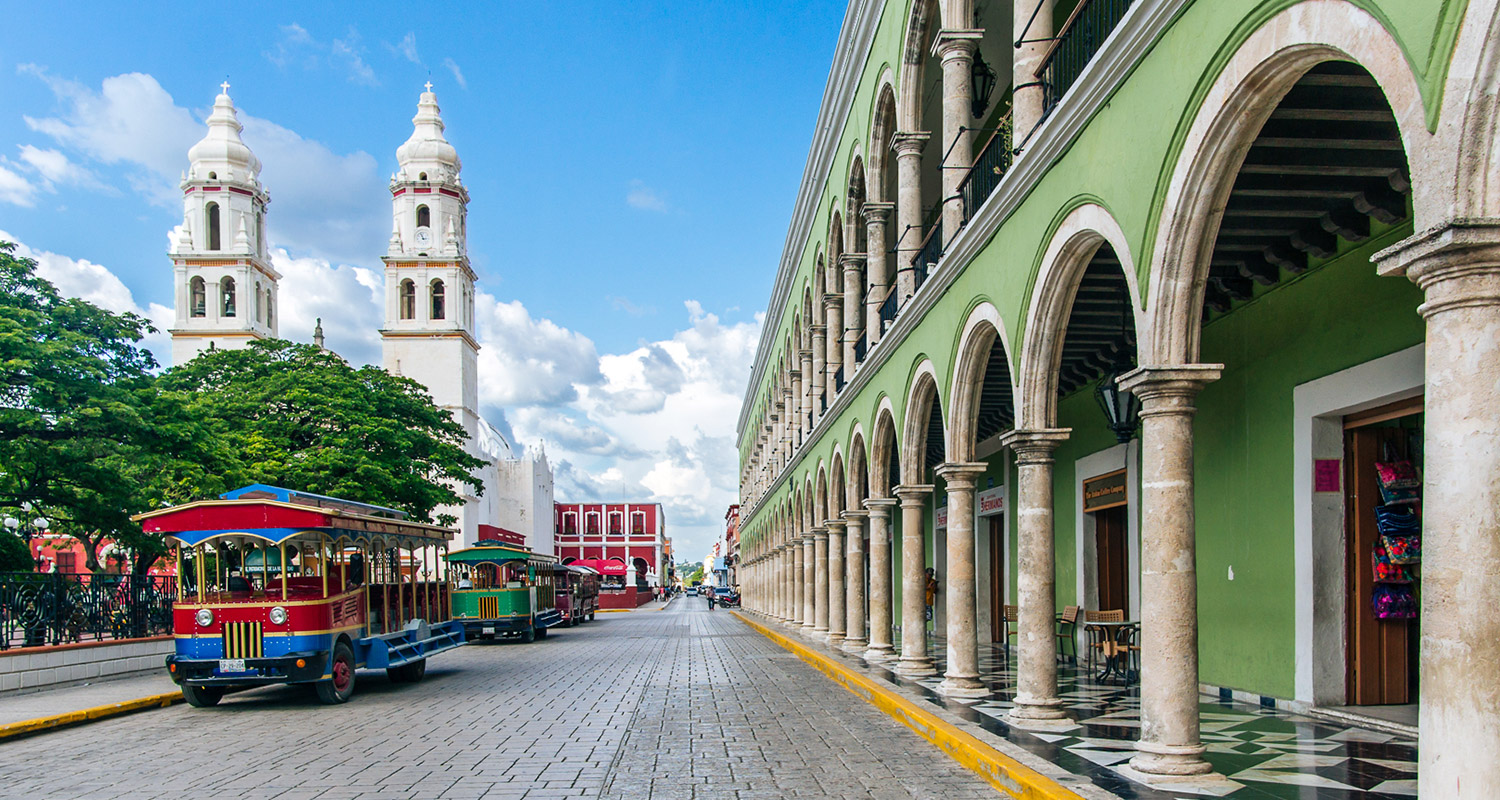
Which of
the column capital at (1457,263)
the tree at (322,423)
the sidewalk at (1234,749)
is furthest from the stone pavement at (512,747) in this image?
the tree at (322,423)

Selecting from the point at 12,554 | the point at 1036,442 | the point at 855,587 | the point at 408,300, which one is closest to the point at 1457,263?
the point at 1036,442

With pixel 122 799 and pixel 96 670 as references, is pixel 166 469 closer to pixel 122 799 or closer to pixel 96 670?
pixel 96 670

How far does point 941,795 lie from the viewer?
24.1ft

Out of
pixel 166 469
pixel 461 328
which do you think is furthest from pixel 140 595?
pixel 461 328

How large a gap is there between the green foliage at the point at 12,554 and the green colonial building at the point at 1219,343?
13952 mm

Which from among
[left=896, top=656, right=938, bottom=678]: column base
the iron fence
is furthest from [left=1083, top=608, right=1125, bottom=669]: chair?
the iron fence

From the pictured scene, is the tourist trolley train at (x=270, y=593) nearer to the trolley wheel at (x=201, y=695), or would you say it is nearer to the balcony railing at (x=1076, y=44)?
the trolley wheel at (x=201, y=695)

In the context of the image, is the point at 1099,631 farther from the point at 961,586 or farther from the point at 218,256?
the point at 218,256

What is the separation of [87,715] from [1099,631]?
37.2 feet

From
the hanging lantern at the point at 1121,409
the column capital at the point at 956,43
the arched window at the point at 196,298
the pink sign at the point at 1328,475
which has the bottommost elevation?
the pink sign at the point at 1328,475

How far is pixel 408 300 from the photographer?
70.2 m

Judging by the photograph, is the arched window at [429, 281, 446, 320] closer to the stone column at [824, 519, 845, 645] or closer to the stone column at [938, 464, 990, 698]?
the stone column at [824, 519, 845, 645]

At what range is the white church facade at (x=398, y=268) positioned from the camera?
65500 mm

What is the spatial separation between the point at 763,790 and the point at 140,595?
13.6 metres
